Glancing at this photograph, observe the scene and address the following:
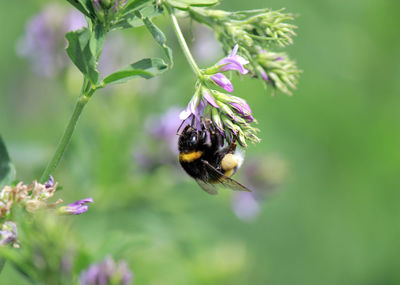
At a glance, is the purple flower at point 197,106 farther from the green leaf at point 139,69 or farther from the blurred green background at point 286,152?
the blurred green background at point 286,152

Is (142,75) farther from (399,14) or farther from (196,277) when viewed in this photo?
(399,14)

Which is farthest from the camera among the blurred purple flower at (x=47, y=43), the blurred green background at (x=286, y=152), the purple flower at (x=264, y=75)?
the blurred green background at (x=286, y=152)

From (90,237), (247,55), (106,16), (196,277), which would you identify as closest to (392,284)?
(196,277)

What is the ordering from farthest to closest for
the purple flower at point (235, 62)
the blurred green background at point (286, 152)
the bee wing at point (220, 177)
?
the blurred green background at point (286, 152) → the bee wing at point (220, 177) → the purple flower at point (235, 62)

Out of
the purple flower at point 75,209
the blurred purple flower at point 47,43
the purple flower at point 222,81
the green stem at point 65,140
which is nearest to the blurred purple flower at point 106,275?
the purple flower at point 75,209

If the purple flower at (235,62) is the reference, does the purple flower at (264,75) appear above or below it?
below

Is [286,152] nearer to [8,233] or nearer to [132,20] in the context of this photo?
[132,20]

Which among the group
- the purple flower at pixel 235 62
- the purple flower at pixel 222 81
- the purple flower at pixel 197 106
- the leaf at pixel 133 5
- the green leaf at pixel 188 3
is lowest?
the purple flower at pixel 197 106

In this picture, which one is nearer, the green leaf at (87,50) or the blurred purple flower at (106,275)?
the green leaf at (87,50)
